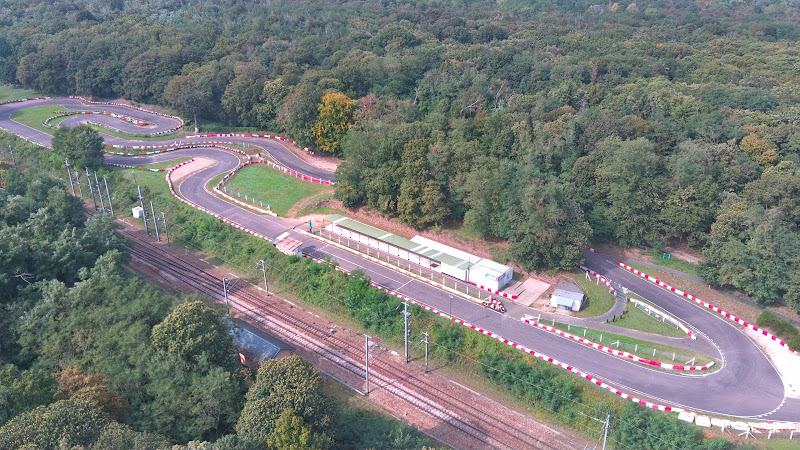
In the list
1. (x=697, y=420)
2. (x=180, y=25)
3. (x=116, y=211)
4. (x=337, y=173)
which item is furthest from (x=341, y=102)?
(x=180, y=25)

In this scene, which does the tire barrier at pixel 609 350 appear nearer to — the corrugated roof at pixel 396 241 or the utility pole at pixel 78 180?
the corrugated roof at pixel 396 241

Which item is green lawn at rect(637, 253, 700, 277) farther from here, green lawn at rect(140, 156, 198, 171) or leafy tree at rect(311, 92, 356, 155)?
green lawn at rect(140, 156, 198, 171)

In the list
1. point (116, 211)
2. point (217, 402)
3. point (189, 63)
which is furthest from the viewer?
point (189, 63)

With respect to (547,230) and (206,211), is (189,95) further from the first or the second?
(547,230)

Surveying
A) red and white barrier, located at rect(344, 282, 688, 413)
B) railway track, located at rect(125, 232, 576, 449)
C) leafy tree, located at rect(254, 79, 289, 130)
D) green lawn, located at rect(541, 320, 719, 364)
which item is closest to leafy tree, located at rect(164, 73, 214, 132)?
leafy tree, located at rect(254, 79, 289, 130)

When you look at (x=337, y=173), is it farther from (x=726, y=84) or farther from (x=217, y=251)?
(x=726, y=84)
